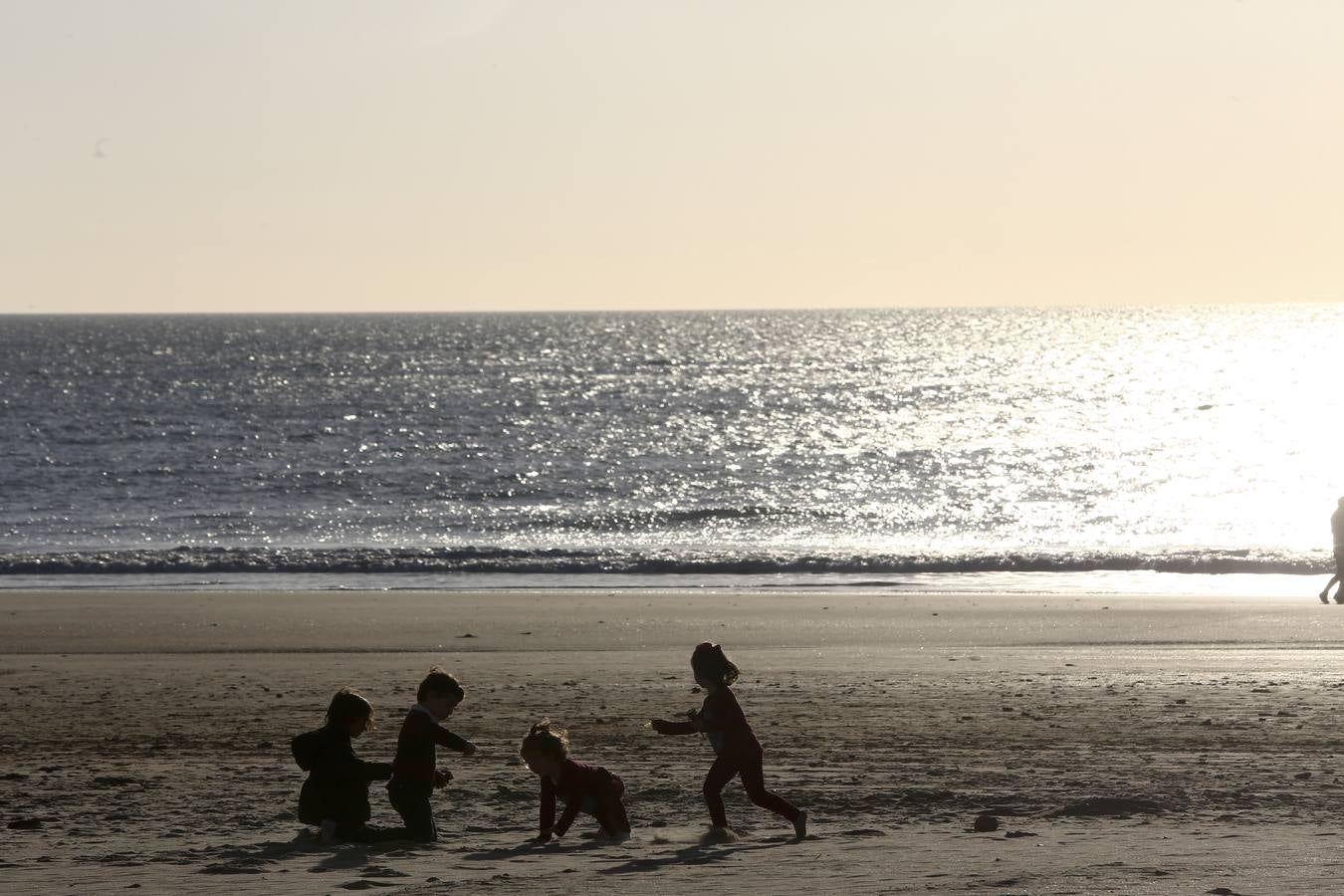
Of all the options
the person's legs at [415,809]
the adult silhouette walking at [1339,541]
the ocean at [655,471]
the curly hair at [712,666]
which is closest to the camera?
the person's legs at [415,809]

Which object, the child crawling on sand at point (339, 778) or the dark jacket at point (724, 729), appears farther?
the dark jacket at point (724, 729)

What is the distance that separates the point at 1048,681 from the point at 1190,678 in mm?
1150

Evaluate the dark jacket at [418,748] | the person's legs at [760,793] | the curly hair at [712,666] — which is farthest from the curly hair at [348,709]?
the person's legs at [760,793]

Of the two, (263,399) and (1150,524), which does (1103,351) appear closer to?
(263,399)

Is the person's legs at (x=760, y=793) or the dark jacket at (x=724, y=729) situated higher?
the dark jacket at (x=724, y=729)

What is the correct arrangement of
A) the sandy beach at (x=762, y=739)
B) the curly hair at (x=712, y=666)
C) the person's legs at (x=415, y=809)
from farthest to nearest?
the curly hair at (x=712, y=666)
the person's legs at (x=415, y=809)
the sandy beach at (x=762, y=739)

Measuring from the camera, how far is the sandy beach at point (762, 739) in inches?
284

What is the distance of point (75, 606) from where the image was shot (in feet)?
69.6

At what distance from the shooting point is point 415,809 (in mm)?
7875

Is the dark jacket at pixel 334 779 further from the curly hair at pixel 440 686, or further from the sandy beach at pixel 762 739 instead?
the curly hair at pixel 440 686

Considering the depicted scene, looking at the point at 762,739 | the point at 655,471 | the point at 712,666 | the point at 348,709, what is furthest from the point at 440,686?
the point at 655,471

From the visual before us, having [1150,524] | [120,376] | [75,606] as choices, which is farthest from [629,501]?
[120,376]

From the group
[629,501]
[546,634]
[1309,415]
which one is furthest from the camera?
[1309,415]

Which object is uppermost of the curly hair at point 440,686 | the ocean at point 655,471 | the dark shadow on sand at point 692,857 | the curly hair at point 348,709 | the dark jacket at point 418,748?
the ocean at point 655,471
